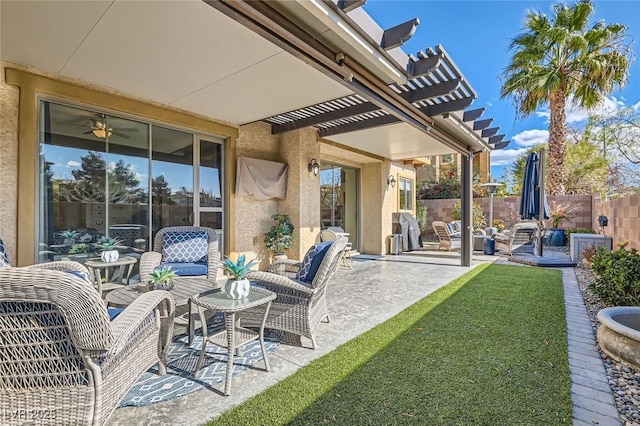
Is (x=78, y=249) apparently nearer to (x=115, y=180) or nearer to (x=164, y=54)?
(x=115, y=180)

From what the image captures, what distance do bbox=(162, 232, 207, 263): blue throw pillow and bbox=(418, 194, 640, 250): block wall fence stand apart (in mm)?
7154

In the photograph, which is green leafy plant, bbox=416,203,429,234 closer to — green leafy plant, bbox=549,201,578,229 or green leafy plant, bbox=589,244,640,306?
green leafy plant, bbox=549,201,578,229

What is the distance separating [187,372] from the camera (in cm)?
269

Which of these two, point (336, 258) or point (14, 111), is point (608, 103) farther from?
point (14, 111)

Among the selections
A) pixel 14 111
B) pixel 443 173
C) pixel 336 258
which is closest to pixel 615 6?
pixel 443 173

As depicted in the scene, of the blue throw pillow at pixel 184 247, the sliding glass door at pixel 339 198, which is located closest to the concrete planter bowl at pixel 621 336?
the blue throw pillow at pixel 184 247

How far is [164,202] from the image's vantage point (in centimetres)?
547

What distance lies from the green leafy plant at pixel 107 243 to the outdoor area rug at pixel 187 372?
1917mm

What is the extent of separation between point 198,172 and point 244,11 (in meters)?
3.89

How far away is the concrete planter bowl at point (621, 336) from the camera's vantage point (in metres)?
2.66

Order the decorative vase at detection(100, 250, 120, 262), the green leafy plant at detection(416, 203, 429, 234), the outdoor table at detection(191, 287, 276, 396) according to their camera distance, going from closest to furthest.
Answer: the outdoor table at detection(191, 287, 276, 396), the decorative vase at detection(100, 250, 120, 262), the green leafy plant at detection(416, 203, 429, 234)

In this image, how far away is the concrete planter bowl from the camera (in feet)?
8.74

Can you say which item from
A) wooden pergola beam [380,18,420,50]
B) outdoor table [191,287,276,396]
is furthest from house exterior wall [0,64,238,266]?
wooden pergola beam [380,18,420,50]

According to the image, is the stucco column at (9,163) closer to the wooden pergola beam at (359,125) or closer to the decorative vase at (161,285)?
the decorative vase at (161,285)
